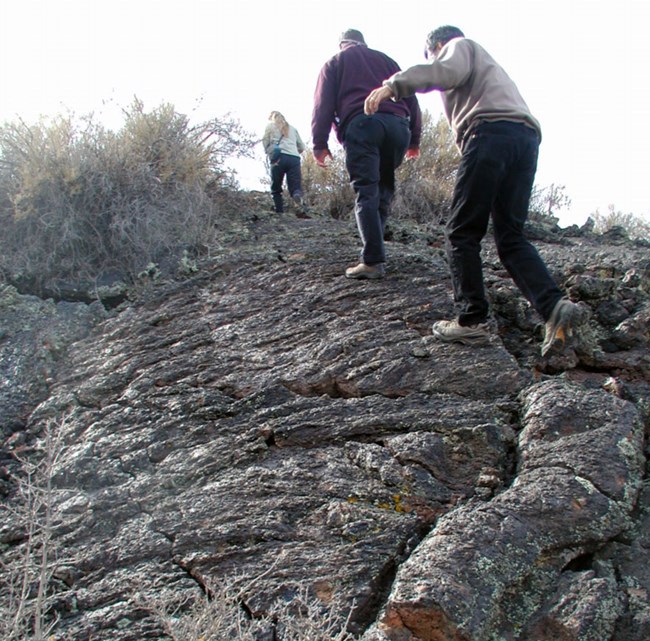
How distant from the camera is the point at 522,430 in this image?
3.50 metres

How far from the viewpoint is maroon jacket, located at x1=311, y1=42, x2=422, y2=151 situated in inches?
194

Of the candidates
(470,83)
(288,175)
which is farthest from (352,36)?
(288,175)

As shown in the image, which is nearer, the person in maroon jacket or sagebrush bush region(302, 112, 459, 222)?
the person in maroon jacket

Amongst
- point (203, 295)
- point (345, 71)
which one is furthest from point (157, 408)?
point (345, 71)

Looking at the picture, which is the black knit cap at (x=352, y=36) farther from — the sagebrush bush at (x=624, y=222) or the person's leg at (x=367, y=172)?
the sagebrush bush at (x=624, y=222)

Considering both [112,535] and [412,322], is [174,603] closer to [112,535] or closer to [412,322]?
[112,535]

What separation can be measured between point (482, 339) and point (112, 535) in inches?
85.9

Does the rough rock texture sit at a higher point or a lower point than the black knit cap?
lower

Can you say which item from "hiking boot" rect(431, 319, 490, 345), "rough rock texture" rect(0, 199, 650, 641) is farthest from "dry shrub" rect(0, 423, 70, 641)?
"hiking boot" rect(431, 319, 490, 345)

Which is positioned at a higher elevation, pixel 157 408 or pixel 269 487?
pixel 157 408

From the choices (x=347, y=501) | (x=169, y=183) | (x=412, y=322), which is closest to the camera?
(x=347, y=501)

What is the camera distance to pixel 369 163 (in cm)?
483

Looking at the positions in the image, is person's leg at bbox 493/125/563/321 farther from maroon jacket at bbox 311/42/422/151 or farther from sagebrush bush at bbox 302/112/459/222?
sagebrush bush at bbox 302/112/459/222

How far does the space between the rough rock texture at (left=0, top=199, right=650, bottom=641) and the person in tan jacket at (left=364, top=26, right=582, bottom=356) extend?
334mm
